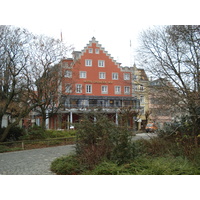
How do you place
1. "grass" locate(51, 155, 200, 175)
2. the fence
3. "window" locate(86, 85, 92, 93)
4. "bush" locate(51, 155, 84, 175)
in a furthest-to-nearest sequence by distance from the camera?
"window" locate(86, 85, 92, 93) → the fence → "bush" locate(51, 155, 84, 175) → "grass" locate(51, 155, 200, 175)

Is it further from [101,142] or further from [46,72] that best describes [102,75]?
[101,142]

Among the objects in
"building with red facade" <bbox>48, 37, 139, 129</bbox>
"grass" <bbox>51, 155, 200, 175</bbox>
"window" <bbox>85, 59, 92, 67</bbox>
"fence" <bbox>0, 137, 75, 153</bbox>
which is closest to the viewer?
"grass" <bbox>51, 155, 200, 175</bbox>

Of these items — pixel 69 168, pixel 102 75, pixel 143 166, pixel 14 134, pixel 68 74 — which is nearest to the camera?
pixel 143 166

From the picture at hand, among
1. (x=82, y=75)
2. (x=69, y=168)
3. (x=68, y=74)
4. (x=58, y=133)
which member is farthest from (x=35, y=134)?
(x=82, y=75)

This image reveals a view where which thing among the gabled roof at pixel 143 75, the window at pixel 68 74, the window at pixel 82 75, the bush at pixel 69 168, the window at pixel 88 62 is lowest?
the bush at pixel 69 168

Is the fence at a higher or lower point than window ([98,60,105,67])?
lower

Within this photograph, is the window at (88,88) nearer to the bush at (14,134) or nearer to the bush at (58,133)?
the bush at (58,133)

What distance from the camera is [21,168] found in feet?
28.5

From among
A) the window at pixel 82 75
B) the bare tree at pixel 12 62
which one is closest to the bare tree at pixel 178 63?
the bare tree at pixel 12 62

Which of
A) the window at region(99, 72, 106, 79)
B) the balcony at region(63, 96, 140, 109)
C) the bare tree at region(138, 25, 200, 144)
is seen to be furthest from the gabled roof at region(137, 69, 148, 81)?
the window at region(99, 72, 106, 79)

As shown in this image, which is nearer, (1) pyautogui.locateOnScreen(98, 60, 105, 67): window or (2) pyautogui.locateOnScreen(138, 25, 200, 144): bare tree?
(2) pyautogui.locateOnScreen(138, 25, 200, 144): bare tree

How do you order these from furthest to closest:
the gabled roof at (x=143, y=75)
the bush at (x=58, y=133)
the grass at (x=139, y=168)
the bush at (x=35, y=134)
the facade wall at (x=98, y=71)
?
1. the facade wall at (x=98, y=71)
2. the bush at (x=58, y=133)
3. the bush at (x=35, y=134)
4. the gabled roof at (x=143, y=75)
5. the grass at (x=139, y=168)

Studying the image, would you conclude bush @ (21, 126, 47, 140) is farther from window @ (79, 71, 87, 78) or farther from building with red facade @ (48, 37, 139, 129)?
window @ (79, 71, 87, 78)
